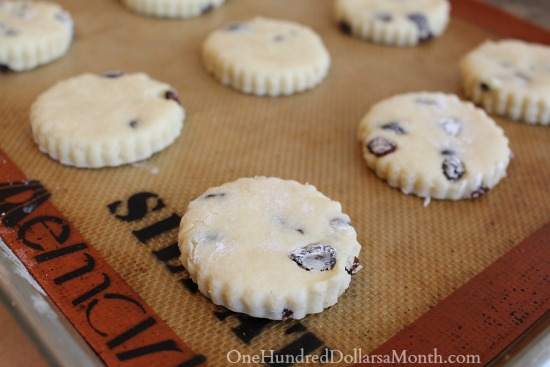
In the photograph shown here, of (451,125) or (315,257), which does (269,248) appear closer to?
(315,257)

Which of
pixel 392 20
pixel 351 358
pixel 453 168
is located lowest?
pixel 351 358

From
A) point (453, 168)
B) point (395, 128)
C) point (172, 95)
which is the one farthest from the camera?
point (172, 95)

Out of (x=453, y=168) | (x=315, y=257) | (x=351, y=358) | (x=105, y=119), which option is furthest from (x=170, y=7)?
(x=351, y=358)

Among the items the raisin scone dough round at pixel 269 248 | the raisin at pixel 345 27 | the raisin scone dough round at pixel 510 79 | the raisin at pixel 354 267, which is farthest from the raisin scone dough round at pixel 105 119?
the raisin scone dough round at pixel 510 79

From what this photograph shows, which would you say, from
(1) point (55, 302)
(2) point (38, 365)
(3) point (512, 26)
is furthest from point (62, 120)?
(3) point (512, 26)

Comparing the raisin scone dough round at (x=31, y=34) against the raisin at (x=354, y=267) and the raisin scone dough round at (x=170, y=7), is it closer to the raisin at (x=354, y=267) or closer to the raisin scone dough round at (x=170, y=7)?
the raisin scone dough round at (x=170, y=7)

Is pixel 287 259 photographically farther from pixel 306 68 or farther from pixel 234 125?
pixel 306 68
